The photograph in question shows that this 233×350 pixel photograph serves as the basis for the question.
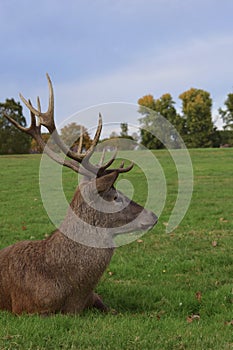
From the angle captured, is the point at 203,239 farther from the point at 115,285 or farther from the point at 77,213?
the point at 77,213

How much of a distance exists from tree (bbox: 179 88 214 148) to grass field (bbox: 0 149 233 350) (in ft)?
152

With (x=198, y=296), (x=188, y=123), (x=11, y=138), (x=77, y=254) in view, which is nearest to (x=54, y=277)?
(x=77, y=254)

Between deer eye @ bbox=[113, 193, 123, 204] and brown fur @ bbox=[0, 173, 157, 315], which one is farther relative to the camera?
deer eye @ bbox=[113, 193, 123, 204]

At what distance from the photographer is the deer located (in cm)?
490

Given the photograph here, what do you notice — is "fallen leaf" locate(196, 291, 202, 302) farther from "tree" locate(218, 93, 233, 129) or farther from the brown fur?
"tree" locate(218, 93, 233, 129)

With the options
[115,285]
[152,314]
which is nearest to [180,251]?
[115,285]

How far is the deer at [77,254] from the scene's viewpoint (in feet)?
16.1

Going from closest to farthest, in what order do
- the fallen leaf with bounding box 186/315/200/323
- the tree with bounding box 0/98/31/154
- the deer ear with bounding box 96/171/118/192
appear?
1. the deer ear with bounding box 96/171/118/192
2. the fallen leaf with bounding box 186/315/200/323
3. the tree with bounding box 0/98/31/154

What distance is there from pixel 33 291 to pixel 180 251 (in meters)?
3.76

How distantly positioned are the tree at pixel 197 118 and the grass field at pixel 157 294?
46374mm

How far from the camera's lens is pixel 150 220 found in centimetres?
517

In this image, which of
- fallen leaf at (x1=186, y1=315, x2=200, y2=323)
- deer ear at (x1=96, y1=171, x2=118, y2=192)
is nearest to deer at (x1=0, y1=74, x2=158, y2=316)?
deer ear at (x1=96, y1=171, x2=118, y2=192)

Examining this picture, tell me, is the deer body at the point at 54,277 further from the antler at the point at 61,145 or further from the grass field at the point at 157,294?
the antler at the point at 61,145

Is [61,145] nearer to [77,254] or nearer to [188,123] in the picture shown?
[77,254]
